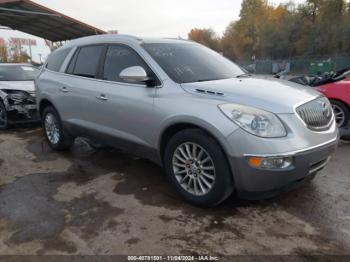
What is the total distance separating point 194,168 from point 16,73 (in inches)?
262

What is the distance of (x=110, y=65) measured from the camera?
14.6ft

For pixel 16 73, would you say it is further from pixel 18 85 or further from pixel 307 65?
pixel 307 65

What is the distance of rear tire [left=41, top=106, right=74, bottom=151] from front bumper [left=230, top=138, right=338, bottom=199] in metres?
3.39

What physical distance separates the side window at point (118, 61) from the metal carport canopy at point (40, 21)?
12640 mm

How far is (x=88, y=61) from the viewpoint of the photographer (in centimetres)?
485

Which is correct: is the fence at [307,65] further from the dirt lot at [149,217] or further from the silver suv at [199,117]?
the dirt lot at [149,217]

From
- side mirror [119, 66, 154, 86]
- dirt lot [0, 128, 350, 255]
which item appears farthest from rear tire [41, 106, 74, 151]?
side mirror [119, 66, 154, 86]

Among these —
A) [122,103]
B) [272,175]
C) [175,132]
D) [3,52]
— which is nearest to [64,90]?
[122,103]

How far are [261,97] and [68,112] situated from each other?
3170 mm

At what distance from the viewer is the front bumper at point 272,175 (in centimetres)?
298

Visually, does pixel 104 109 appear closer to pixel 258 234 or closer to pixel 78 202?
pixel 78 202

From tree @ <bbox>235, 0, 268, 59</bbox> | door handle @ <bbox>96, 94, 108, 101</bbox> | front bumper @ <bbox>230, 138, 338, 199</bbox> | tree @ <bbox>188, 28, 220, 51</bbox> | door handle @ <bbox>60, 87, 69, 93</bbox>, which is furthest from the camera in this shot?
tree @ <bbox>188, 28, 220, 51</bbox>

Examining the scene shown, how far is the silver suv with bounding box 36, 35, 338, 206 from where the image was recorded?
3.01m

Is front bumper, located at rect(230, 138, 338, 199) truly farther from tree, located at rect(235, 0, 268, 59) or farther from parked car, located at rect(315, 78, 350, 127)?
tree, located at rect(235, 0, 268, 59)
